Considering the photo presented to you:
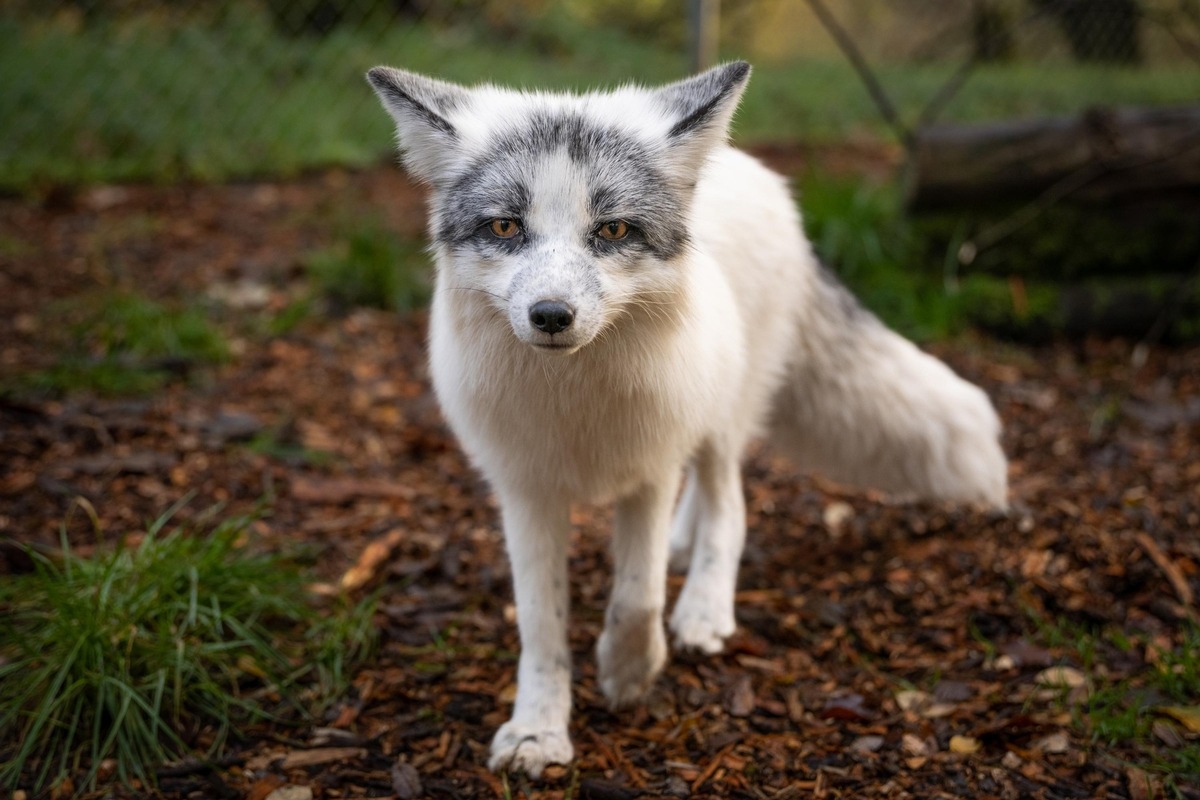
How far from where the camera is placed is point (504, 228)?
264 cm

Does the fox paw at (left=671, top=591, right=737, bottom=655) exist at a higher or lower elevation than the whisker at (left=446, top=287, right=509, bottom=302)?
lower

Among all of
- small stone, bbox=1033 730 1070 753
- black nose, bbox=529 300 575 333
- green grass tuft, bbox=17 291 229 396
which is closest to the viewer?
black nose, bbox=529 300 575 333

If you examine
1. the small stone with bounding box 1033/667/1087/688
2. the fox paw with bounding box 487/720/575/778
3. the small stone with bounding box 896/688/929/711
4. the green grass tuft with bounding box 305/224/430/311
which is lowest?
the fox paw with bounding box 487/720/575/778

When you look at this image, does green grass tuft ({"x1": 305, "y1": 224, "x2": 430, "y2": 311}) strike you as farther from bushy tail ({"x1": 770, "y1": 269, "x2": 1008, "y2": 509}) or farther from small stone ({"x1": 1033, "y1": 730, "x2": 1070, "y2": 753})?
small stone ({"x1": 1033, "y1": 730, "x2": 1070, "y2": 753})

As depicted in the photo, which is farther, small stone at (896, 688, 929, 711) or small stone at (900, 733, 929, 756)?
small stone at (896, 688, 929, 711)

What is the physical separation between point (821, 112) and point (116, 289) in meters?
6.93

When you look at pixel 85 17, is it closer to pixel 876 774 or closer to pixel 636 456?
pixel 636 456

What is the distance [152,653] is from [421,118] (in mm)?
1763

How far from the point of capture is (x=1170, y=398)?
523 cm

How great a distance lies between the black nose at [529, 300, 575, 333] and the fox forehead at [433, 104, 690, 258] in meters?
0.29

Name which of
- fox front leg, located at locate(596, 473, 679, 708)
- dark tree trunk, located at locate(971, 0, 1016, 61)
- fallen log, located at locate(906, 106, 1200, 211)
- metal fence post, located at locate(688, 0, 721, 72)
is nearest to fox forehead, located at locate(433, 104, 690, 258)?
fox front leg, located at locate(596, 473, 679, 708)

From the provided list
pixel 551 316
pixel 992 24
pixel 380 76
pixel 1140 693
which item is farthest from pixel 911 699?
Result: pixel 992 24

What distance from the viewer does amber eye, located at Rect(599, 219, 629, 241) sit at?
2627 mm

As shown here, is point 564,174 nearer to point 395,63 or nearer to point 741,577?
point 741,577
